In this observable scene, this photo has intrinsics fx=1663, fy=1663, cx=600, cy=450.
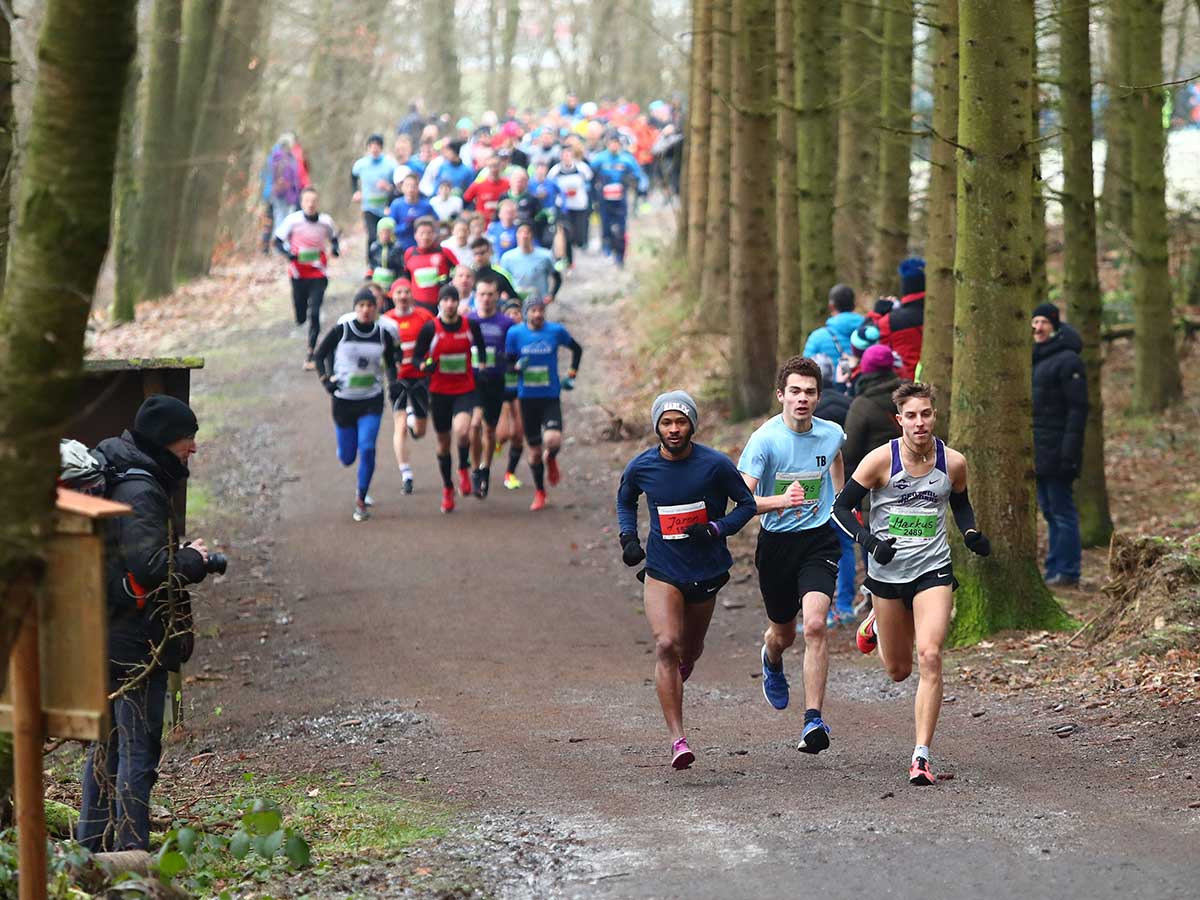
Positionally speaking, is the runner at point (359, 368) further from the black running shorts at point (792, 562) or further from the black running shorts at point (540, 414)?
the black running shorts at point (792, 562)

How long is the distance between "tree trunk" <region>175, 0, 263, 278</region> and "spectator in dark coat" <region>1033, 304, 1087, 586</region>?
2122 cm

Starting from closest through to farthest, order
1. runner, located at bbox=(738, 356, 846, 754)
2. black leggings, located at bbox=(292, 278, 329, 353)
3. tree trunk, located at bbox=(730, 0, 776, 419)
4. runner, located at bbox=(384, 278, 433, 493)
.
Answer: runner, located at bbox=(738, 356, 846, 754)
runner, located at bbox=(384, 278, 433, 493)
tree trunk, located at bbox=(730, 0, 776, 419)
black leggings, located at bbox=(292, 278, 329, 353)

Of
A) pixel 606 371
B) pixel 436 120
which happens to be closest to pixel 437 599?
pixel 606 371

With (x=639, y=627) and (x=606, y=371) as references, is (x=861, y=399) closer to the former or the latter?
(x=639, y=627)

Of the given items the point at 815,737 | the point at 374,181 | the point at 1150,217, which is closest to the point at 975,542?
the point at 815,737

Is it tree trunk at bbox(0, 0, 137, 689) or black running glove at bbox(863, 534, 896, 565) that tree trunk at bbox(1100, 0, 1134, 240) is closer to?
black running glove at bbox(863, 534, 896, 565)

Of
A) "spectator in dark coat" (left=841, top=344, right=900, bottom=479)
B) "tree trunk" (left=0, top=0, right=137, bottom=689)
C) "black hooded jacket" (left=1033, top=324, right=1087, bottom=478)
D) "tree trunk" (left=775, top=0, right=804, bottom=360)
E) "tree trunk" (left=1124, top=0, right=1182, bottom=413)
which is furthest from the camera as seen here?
"tree trunk" (left=775, top=0, right=804, bottom=360)

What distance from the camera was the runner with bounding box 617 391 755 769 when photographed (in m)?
8.58

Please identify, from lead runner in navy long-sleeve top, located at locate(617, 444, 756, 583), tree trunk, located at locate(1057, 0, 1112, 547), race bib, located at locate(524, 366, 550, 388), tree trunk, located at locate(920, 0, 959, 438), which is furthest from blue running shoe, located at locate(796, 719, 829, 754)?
race bib, located at locate(524, 366, 550, 388)

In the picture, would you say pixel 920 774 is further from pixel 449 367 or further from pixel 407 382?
pixel 407 382

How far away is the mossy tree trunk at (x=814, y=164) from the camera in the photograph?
54.9ft

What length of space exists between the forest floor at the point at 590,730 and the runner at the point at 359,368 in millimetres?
1085

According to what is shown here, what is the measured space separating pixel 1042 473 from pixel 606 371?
44.3 feet

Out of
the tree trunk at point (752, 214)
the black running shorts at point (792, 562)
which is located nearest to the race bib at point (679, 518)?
the black running shorts at point (792, 562)
